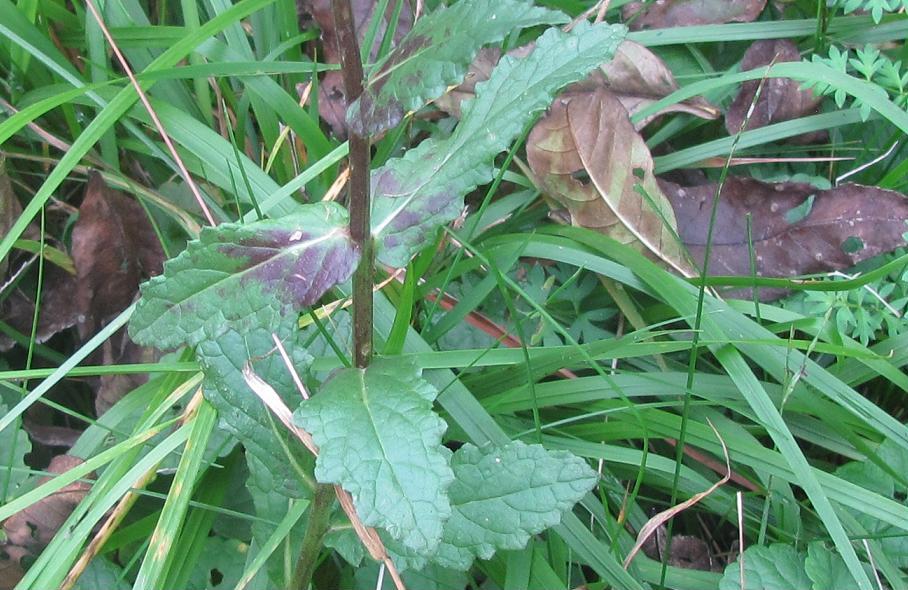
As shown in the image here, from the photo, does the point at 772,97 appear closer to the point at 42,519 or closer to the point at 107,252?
the point at 107,252

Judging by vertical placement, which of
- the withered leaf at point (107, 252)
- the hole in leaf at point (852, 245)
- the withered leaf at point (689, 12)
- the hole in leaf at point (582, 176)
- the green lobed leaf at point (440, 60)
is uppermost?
the green lobed leaf at point (440, 60)

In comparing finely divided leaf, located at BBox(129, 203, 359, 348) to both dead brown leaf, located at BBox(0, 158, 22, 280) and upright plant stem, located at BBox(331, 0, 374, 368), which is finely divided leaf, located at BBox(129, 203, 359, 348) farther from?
dead brown leaf, located at BBox(0, 158, 22, 280)

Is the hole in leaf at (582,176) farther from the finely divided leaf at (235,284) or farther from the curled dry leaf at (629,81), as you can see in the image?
the finely divided leaf at (235,284)

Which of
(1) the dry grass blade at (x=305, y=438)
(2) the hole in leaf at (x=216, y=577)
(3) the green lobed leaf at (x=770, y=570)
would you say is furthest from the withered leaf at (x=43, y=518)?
(3) the green lobed leaf at (x=770, y=570)

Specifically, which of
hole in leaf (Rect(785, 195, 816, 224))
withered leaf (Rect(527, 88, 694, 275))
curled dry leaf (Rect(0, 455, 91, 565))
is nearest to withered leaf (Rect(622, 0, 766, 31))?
withered leaf (Rect(527, 88, 694, 275))

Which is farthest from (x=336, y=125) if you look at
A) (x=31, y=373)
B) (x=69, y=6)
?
(x=31, y=373)

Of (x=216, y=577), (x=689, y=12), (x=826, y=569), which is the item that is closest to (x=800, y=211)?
(x=689, y=12)
